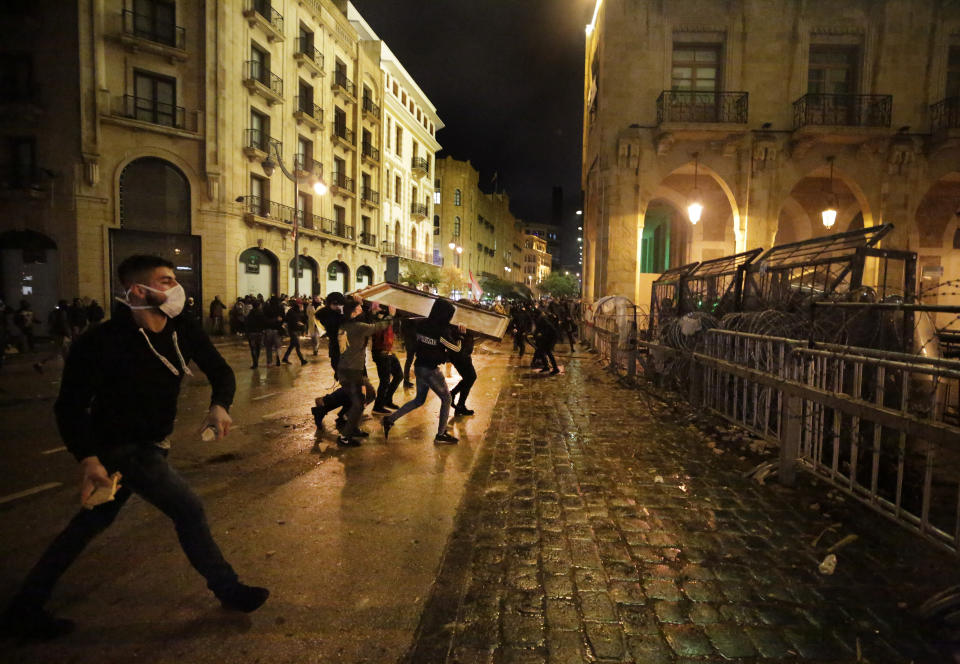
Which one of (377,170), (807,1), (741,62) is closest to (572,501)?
(741,62)

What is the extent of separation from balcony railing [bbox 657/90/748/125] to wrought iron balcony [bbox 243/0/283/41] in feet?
65.6

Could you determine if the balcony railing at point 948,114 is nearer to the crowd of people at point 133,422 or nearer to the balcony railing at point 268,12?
the crowd of people at point 133,422

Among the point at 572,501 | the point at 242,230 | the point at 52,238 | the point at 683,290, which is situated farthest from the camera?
the point at 242,230

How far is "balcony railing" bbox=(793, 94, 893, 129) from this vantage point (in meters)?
17.0

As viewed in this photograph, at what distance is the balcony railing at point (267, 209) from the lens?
2455cm

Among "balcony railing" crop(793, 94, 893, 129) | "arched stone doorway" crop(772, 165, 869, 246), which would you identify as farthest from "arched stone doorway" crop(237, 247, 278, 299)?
"arched stone doorway" crop(772, 165, 869, 246)

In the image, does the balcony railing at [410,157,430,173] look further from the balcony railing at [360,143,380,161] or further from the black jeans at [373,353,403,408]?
the black jeans at [373,353,403,408]

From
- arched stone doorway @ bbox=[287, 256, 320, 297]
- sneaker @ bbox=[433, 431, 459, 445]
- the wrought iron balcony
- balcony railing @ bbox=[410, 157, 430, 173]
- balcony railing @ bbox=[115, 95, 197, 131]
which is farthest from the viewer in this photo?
balcony railing @ bbox=[410, 157, 430, 173]

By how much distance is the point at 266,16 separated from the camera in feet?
82.6

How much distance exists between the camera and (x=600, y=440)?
6.40 metres

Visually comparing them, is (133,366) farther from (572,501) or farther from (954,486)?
(954,486)

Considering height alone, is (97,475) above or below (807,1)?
below

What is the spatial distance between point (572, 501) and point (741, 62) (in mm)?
19514

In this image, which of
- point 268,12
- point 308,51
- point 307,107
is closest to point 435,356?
point 268,12
